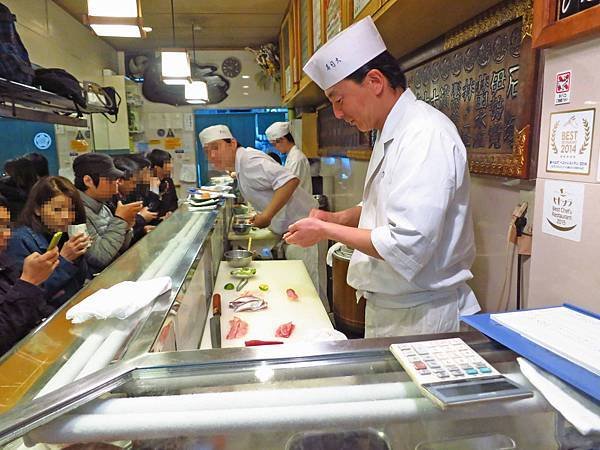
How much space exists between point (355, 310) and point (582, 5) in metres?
1.61

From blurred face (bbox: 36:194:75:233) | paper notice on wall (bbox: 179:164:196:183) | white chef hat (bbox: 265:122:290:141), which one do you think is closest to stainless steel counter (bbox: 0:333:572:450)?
blurred face (bbox: 36:194:75:233)

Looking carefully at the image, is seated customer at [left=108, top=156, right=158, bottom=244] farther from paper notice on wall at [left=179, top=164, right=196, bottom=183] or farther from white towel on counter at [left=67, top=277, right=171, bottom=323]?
paper notice on wall at [left=179, top=164, right=196, bottom=183]

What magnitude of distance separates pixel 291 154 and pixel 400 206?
11.7 feet

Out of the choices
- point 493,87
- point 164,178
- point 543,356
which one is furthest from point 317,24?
point 164,178

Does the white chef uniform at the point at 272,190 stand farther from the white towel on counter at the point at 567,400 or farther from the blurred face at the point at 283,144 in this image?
the white towel on counter at the point at 567,400

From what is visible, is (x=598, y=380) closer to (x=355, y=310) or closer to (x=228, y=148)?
(x=355, y=310)

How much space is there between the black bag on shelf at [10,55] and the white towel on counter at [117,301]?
190cm

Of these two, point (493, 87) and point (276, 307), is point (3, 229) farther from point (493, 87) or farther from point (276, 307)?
point (493, 87)

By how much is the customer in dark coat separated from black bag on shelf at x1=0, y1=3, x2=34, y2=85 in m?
0.55

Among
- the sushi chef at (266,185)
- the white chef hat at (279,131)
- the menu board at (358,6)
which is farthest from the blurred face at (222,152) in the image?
the menu board at (358,6)

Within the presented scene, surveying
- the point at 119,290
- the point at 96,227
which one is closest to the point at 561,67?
the point at 119,290

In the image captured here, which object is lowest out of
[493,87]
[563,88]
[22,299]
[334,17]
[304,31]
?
[22,299]

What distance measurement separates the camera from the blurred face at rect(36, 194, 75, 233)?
2090mm

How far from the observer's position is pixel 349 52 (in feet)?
4.55
